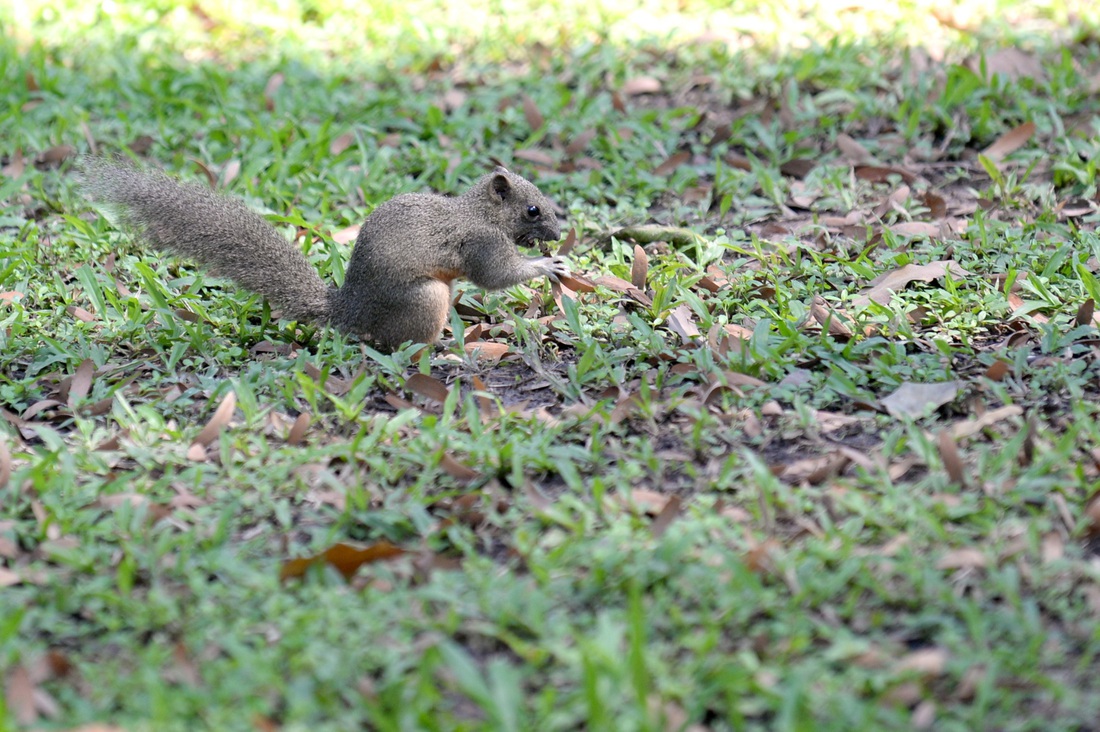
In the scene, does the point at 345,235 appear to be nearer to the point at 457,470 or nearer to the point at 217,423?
the point at 217,423

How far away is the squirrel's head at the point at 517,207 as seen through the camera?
197 inches

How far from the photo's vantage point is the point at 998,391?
3.89 meters

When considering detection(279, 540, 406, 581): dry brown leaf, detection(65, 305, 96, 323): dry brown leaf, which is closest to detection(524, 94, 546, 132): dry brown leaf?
detection(65, 305, 96, 323): dry brown leaf

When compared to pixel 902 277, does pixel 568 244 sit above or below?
below

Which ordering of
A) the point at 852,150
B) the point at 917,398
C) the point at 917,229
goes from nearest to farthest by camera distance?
1. the point at 917,398
2. the point at 917,229
3. the point at 852,150

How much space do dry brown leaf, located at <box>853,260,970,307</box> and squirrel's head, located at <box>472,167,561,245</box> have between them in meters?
1.33

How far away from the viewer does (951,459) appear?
11.3ft

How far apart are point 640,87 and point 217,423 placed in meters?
4.07

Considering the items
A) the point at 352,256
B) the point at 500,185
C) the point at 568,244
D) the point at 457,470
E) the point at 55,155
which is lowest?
the point at 568,244

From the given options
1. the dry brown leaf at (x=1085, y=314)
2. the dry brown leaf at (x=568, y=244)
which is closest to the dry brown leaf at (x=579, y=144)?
the dry brown leaf at (x=568, y=244)

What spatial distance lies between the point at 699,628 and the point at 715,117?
451 cm

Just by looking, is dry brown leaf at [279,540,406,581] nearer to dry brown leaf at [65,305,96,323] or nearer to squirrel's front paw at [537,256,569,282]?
squirrel's front paw at [537,256,569,282]

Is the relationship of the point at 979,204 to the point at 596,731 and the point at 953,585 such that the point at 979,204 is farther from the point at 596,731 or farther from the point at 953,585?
the point at 596,731

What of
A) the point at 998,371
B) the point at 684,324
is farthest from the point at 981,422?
the point at 684,324
